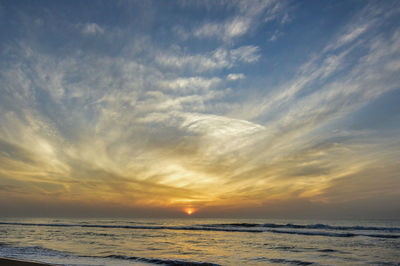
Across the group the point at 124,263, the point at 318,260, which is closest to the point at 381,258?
the point at 318,260

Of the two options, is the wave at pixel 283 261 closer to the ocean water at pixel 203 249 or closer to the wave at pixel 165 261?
the ocean water at pixel 203 249

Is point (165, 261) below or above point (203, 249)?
above

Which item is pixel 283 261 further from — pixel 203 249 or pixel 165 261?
pixel 203 249

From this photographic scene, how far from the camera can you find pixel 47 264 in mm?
12305

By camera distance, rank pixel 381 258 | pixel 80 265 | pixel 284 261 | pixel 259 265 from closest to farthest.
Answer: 1. pixel 80 265
2. pixel 259 265
3. pixel 284 261
4. pixel 381 258

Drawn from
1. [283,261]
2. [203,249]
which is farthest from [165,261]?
[283,261]

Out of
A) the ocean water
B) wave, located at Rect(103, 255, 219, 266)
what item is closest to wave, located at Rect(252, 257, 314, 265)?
the ocean water

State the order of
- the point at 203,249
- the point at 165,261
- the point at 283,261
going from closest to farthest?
the point at 165,261, the point at 283,261, the point at 203,249

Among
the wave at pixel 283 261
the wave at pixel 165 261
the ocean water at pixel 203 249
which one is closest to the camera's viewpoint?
→ the wave at pixel 165 261

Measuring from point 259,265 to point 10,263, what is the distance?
1250 centimetres

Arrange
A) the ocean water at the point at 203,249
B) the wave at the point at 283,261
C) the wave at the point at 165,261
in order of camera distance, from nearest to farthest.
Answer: the wave at the point at 165,261, the wave at the point at 283,261, the ocean water at the point at 203,249

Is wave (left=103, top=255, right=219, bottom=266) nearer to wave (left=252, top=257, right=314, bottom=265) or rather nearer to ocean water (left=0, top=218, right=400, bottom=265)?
ocean water (left=0, top=218, right=400, bottom=265)

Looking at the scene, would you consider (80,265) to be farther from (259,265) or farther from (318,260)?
(318,260)

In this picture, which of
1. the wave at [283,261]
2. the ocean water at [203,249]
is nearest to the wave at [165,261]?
the ocean water at [203,249]
